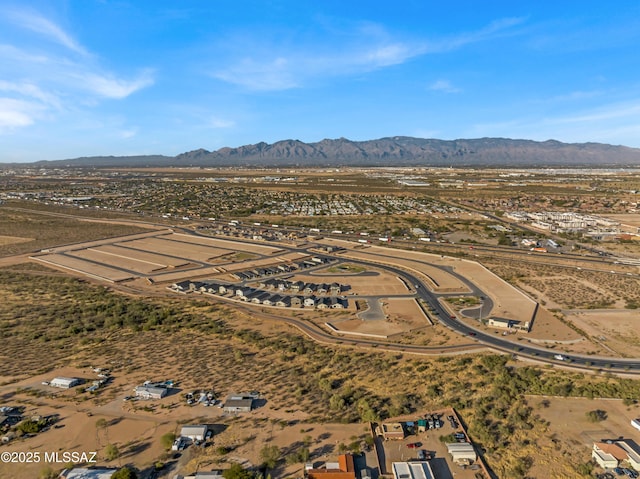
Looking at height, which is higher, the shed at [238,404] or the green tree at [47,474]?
the shed at [238,404]

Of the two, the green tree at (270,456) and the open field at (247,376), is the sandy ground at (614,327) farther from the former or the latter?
the green tree at (270,456)

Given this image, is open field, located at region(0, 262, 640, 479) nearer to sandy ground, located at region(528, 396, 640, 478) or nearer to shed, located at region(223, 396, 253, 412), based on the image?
sandy ground, located at region(528, 396, 640, 478)

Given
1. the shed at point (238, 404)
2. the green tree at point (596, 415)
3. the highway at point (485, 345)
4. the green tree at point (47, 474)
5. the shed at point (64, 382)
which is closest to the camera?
the green tree at point (47, 474)

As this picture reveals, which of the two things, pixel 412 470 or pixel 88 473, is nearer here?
pixel 88 473

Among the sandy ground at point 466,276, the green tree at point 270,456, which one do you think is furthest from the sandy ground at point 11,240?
the green tree at point 270,456

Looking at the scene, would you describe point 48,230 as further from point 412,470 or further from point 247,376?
point 412,470

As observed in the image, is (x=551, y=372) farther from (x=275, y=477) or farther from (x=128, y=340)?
(x=128, y=340)

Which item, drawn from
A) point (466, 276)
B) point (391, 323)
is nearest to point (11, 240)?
point (391, 323)

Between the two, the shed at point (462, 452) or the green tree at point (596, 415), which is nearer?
the shed at point (462, 452)

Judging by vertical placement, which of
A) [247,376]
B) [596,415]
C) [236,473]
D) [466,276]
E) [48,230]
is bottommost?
[596,415]

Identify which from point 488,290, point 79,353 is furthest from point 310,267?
A: point 79,353

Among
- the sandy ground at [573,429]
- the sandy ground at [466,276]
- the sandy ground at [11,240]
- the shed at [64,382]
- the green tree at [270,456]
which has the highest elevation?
the sandy ground at [11,240]

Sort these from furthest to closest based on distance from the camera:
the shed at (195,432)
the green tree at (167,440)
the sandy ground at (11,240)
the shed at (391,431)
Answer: the sandy ground at (11,240) < the shed at (391,431) < the shed at (195,432) < the green tree at (167,440)
